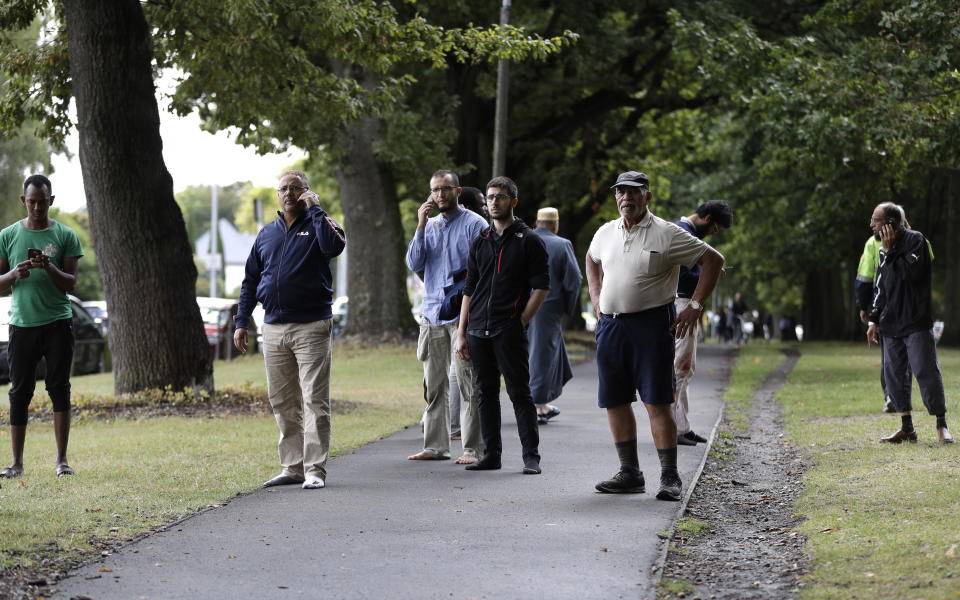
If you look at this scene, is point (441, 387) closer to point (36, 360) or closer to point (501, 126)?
point (36, 360)

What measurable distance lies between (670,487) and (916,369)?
3.30m

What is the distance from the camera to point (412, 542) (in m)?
6.54

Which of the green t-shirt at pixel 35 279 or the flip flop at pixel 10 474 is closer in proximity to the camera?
the flip flop at pixel 10 474

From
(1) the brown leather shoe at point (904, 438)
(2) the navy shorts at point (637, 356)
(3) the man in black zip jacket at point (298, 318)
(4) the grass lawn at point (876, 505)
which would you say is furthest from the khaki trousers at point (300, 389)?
(1) the brown leather shoe at point (904, 438)

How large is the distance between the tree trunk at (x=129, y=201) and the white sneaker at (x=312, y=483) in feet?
21.9

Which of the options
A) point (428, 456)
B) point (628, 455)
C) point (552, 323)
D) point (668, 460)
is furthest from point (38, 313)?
point (552, 323)

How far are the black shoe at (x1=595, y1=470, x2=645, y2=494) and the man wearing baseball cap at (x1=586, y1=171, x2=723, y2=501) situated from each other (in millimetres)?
25

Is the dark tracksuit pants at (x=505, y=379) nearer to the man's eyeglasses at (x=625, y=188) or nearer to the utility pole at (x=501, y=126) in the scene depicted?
the man's eyeglasses at (x=625, y=188)

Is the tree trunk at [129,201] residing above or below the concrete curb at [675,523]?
above

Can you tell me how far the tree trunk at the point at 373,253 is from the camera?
28.3 metres

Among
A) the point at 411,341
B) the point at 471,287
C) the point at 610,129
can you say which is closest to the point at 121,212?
the point at 471,287

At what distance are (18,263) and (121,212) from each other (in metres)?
5.69

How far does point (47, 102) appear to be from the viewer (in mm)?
16594

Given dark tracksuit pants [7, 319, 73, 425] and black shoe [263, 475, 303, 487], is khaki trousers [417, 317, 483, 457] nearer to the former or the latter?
black shoe [263, 475, 303, 487]
